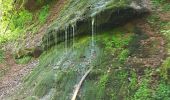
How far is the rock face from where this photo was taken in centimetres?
1088

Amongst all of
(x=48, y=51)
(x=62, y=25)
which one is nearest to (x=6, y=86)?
(x=48, y=51)

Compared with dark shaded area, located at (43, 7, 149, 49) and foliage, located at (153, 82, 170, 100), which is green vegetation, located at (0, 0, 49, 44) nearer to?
dark shaded area, located at (43, 7, 149, 49)

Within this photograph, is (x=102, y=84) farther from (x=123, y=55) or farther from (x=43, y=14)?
(x=43, y=14)

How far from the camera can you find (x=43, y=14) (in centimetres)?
1661

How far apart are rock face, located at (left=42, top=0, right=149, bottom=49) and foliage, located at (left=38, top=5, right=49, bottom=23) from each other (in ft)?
12.6

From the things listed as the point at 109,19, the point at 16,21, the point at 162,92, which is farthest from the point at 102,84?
the point at 16,21

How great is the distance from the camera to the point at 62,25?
12.2 metres

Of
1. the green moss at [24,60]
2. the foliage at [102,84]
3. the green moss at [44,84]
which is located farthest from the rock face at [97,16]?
the foliage at [102,84]

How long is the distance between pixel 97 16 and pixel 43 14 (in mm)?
6123

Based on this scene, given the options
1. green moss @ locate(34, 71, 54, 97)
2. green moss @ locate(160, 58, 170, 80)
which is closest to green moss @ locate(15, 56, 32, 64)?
green moss @ locate(34, 71, 54, 97)

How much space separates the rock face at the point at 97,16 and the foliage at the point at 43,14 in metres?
3.85

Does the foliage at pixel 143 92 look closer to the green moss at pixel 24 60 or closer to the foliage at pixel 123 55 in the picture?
the foliage at pixel 123 55

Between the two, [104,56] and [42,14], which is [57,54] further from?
[42,14]

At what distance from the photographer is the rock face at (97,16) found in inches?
428
